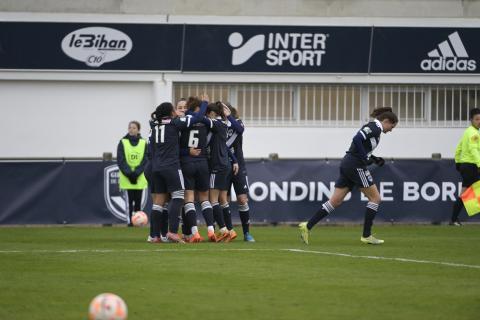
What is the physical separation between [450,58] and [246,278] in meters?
20.0

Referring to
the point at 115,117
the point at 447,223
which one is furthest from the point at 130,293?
the point at 115,117

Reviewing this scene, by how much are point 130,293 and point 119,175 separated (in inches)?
542

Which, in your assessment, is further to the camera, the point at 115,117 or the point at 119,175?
the point at 115,117

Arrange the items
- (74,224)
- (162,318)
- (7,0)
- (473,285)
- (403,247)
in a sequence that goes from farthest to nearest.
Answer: (7,0) < (74,224) < (403,247) < (473,285) < (162,318)

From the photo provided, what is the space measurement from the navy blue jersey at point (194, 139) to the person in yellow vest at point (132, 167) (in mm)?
6053

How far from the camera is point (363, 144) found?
59.4 ft

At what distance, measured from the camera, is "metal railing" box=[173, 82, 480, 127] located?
3108 cm

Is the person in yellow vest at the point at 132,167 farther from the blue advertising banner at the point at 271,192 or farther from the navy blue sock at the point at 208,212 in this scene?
the navy blue sock at the point at 208,212

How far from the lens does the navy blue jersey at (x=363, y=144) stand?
18.0m

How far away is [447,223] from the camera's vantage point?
25.6 metres

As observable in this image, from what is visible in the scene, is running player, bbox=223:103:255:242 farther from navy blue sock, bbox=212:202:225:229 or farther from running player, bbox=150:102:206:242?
running player, bbox=150:102:206:242

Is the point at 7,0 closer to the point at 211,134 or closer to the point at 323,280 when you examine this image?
the point at 211,134

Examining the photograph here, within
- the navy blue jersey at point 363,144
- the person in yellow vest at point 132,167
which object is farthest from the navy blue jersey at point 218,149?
the person in yellow vest at point 132,167

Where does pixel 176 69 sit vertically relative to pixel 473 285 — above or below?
above
